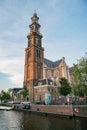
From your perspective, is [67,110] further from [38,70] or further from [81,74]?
[38,70]

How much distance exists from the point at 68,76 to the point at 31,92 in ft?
85.4

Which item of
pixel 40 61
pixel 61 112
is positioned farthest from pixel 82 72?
pixel 40 61

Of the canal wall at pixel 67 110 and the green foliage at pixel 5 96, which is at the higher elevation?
the green foliage at pixel 5 96

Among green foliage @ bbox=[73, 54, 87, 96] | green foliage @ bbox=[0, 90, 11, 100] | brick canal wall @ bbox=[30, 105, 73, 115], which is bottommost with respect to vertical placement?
brick canal wall @ bbox=[30, 105, 73, 115]

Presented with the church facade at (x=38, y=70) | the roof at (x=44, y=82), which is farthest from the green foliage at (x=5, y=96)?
the roof at (x=44, y=82)

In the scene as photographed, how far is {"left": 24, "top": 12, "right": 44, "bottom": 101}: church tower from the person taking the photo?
292 ft

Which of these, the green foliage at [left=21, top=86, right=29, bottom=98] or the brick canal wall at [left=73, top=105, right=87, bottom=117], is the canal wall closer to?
the brick canal wall at [left=73, top=105, right=87, bottom=117]

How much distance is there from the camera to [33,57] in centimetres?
9181

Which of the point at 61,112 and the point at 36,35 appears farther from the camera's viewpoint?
the point at 36,35

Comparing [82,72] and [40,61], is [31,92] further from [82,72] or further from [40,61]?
[82,72]

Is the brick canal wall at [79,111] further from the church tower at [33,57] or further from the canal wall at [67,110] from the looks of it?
the church tower at [33,57]

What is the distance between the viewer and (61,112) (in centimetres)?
4497

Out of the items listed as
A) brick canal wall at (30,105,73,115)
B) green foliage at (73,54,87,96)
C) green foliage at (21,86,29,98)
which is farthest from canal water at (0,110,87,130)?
green foliage at (21,86,29,98)

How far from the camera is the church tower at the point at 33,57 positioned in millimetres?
89000
